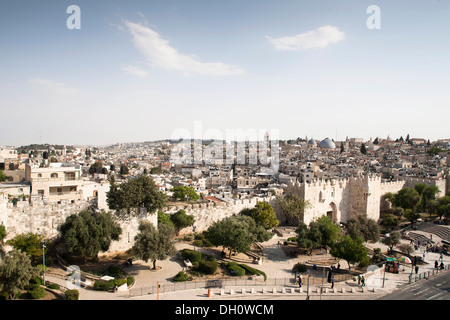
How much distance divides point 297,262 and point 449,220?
20.3 m

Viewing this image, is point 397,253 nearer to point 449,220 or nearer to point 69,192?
point 449,220

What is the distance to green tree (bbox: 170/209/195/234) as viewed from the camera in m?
22.0

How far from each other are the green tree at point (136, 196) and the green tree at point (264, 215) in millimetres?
7970

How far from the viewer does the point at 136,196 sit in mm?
A: 18422

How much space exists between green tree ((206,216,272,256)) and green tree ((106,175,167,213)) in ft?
12.4

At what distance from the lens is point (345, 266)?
66.7 feet

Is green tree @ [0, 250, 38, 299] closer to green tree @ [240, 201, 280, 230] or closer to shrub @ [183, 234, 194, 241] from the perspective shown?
shrub @ [183, 234, 194, 241]

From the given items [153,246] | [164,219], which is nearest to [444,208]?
[164,219]

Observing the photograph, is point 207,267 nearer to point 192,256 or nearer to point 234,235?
point 192,256

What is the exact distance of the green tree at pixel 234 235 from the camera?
1912cm

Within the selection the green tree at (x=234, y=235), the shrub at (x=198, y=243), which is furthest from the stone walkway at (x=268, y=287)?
the green tree at (x=234, y=235)

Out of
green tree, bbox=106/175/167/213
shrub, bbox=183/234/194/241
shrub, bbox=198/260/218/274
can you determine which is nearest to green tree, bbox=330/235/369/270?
shrub, bbox=198/260/218/274

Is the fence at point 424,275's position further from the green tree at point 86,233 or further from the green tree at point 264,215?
the green tree at point 86,233
